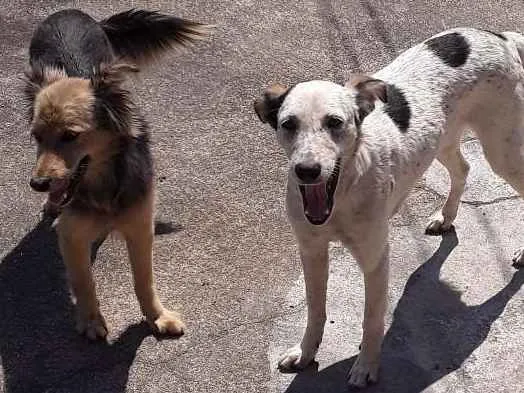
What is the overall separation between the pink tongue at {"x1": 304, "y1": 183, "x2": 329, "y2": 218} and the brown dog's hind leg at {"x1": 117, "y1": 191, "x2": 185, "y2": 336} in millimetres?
1074

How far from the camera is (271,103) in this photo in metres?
3.92

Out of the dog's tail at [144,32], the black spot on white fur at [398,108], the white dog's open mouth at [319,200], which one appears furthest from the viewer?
the dog's tail at [144,32]

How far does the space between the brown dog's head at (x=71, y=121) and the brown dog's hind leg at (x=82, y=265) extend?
25cm

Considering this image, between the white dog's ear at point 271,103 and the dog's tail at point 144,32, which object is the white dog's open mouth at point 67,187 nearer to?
the white dog's ear at point 271,103

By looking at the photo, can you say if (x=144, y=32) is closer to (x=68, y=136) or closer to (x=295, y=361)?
(x=68, y=136)

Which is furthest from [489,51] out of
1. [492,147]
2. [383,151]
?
[383,151]

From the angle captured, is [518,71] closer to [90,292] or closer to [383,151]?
[383,151]

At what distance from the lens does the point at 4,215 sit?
5652 millimetres

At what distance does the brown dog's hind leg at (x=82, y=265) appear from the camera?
447cm

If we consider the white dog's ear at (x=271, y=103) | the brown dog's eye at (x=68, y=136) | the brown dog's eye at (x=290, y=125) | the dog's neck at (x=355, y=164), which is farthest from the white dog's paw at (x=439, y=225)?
the brown dog's eye at (x=68, y=136)

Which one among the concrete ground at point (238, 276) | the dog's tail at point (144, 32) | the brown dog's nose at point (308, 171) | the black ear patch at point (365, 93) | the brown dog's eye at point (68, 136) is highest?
the black ear patch at point (365, 93)

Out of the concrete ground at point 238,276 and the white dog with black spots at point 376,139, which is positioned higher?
the white dog with black spots at point 376,139

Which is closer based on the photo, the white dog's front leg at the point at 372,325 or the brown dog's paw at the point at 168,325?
the white dog's front leg at the point at 372,325

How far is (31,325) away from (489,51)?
2.91m
